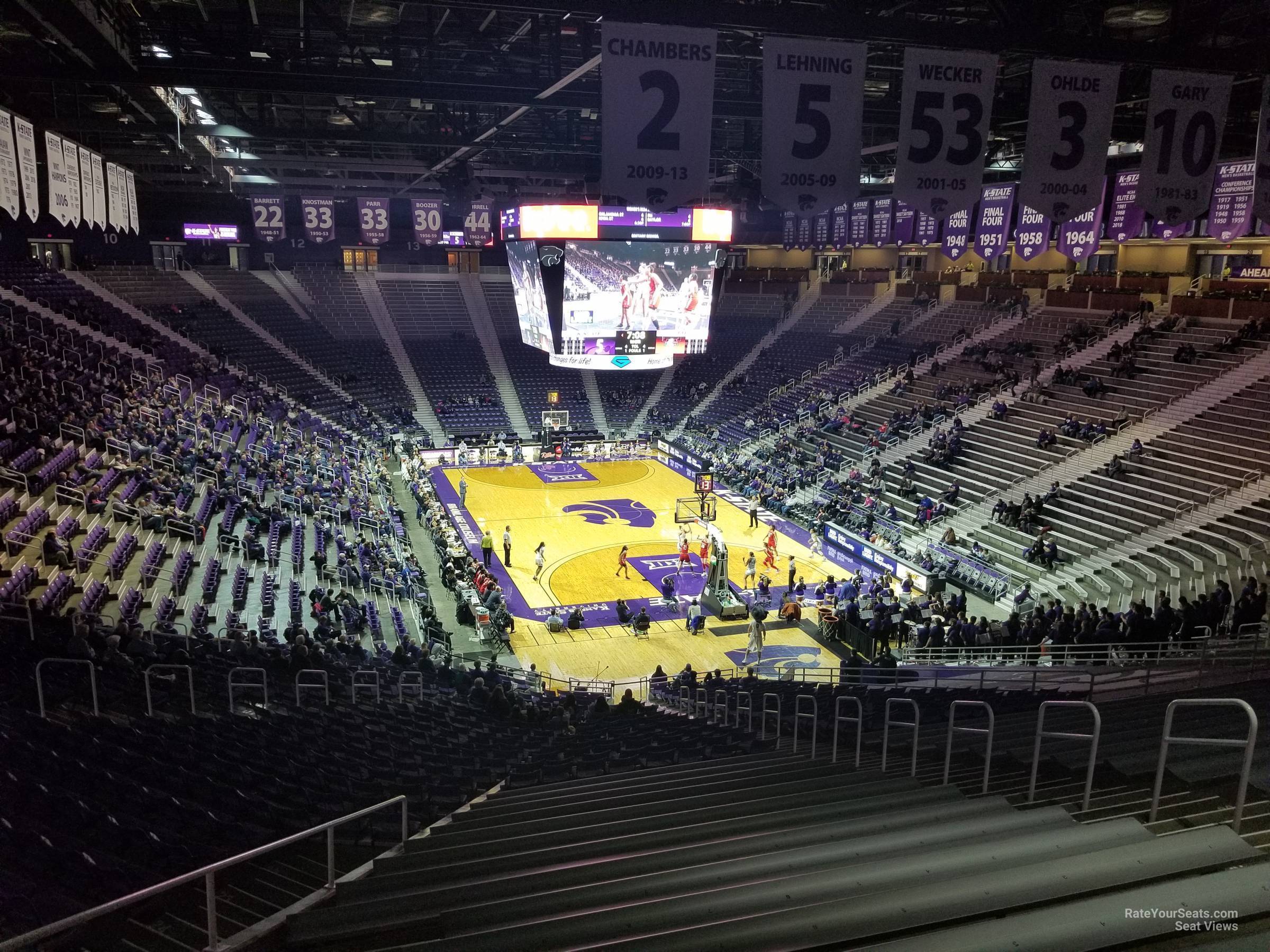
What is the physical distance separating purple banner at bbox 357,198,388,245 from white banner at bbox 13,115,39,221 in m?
16.7

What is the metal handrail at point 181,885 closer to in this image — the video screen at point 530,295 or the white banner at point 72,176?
the white banner at point 72,176

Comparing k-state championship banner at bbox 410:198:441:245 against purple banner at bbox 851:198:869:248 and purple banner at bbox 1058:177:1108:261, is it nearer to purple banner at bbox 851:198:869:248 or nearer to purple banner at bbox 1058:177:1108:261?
purple banner at bbox 851:198:869:248

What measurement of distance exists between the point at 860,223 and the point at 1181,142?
23.8 metres

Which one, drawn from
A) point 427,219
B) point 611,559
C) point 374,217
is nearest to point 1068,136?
point 611,559

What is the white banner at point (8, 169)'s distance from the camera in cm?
1034

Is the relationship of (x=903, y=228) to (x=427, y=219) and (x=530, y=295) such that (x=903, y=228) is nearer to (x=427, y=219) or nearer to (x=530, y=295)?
(x=530, y=295)

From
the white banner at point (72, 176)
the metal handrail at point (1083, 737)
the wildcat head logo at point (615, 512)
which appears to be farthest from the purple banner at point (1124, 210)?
the white banner at point (72, 176)

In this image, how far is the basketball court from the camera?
19.3 m

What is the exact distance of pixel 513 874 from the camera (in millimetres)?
4469

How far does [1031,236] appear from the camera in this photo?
23406 millimetres

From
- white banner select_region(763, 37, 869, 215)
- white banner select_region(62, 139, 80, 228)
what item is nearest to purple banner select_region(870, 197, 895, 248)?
white banner select_region(763, 37, 869, 215)

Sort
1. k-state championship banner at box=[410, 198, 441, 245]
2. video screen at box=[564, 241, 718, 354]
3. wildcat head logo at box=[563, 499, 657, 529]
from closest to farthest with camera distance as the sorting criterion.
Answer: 1. wildcat head logo at box=[563, 499, 657, 529]
2. k-state championship banner at box=[410, 198, 441, 245]
3. video screen at box=[564, 241, 718, 354]

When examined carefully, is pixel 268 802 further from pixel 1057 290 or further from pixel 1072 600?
pixel 1057 290

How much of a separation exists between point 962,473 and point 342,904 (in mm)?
25942
